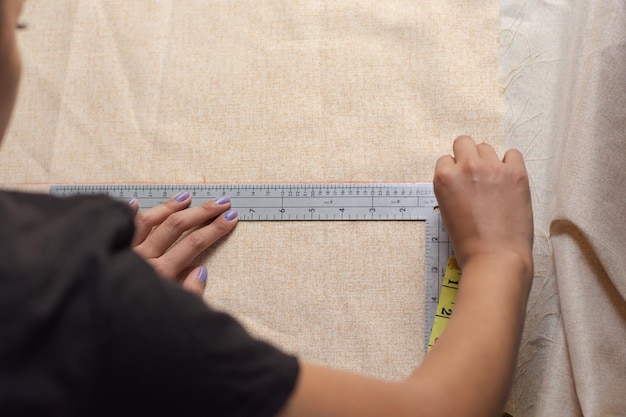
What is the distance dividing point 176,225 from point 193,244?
0.17ft

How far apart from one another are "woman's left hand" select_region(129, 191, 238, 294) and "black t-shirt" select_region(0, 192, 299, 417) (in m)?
0.52

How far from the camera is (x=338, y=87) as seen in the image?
1.17 m

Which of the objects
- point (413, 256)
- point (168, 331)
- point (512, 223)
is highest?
point (168, 331)

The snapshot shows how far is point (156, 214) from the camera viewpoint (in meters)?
1.13

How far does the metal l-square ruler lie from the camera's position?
105 centimetres

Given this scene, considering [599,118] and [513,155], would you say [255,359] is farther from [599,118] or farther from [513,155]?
[599,118]

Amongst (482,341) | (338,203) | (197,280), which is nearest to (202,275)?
(197,280)

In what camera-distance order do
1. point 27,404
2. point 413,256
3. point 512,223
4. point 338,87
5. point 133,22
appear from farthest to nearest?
point 133,22 < point 338,87 < point 413,256 < point 512,223 < point 27,404

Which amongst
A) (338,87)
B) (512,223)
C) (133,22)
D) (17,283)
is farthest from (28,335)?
(133,22)

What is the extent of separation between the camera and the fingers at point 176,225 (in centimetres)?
110

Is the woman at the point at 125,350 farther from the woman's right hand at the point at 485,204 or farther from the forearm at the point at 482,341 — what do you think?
the woman's right hand at the point at 485,204

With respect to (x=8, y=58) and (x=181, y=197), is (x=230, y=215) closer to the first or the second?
(x=181, y=197)

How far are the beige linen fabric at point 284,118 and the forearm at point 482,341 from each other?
230mm

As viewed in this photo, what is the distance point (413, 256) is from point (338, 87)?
38 centimetres
